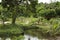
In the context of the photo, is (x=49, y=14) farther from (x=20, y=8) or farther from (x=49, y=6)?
(x=20, y=8)

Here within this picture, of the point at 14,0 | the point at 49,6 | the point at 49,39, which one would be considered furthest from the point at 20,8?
the point at 49,6

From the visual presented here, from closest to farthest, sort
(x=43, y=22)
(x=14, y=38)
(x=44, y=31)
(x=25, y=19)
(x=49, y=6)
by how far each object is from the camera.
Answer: (x=14, y=38) → (x=44, y=31) → (x=43, y=22) → (x=25, y=19) → (x=49, y=6)

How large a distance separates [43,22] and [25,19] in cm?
303

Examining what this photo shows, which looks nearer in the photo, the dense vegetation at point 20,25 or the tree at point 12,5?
the dense vegetation at point 20,25

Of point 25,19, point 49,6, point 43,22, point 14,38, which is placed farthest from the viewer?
point 49,6

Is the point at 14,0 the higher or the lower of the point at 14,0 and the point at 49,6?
the lower

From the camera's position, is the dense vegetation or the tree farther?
the tree

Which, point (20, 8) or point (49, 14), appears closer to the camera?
point (20, 8)

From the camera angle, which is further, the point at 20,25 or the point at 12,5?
the point at 20,25

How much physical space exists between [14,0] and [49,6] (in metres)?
9.65

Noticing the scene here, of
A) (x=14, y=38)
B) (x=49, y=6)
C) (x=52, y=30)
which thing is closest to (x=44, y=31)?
(x=52, y=30)

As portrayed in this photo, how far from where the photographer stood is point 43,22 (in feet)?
68.9

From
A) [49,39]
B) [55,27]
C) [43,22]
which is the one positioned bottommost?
[49,39]

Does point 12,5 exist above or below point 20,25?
above
